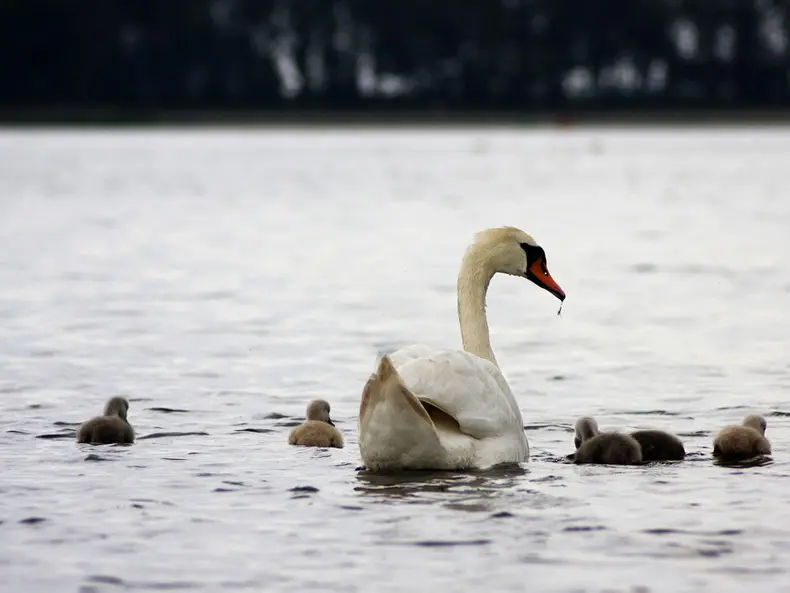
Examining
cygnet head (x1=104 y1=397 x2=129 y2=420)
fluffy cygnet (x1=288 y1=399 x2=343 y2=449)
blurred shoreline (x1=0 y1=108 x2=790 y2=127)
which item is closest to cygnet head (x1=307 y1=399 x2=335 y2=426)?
fluffy cygnet (x1=288 y1=399 x2=343 y2=449)

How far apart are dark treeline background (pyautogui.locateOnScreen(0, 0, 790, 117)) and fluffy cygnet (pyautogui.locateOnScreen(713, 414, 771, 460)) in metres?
112

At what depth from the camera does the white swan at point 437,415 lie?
9164 mm

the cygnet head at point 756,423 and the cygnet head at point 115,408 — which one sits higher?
the cygnet head at point 115,408

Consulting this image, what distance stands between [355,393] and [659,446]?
135 inches

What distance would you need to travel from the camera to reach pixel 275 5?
466ft

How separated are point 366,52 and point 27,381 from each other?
12741 centimetres

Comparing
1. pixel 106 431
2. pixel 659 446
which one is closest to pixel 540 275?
pixel 659 446

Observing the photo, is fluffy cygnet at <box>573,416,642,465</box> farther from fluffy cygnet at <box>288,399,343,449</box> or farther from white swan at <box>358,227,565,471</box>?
fluffy cygnet at <box>288,399,343,449</box>

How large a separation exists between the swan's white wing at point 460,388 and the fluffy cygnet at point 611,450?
585mm

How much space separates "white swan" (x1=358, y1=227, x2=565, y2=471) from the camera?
9.16 metres

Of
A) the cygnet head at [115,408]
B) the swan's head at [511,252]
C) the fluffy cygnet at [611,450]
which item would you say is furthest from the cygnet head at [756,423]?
the cygnet head at [115,408]

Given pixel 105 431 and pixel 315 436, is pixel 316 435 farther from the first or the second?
pixel 105 431

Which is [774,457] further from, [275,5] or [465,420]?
[275,5]

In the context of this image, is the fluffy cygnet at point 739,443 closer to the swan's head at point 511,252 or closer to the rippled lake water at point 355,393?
the rippled lake water at point 355,393
